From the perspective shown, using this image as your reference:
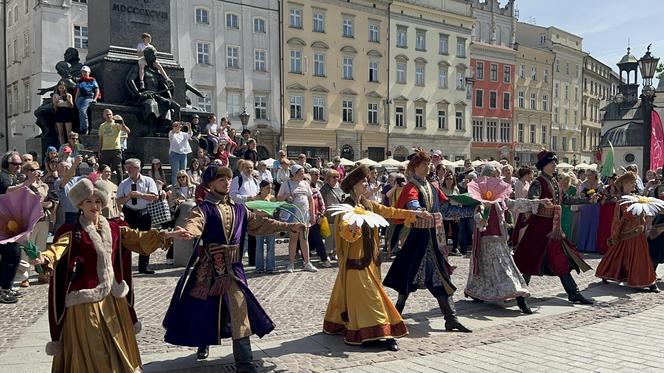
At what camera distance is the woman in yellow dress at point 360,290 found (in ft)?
18.7

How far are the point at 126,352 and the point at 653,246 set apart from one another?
8331 millimetres

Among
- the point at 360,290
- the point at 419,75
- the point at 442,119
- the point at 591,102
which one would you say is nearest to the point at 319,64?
the point at 419,75

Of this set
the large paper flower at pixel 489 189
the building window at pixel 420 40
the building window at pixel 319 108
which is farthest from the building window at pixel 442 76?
the large paper flower at pixel 489 189

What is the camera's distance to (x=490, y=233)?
7.43m

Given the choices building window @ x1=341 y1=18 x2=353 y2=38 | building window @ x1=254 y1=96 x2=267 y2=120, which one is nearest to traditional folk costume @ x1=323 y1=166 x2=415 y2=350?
building window @ x1=254 y1=96 x2=267 y2=120

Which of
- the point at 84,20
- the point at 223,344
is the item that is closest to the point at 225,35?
the point at 84,20

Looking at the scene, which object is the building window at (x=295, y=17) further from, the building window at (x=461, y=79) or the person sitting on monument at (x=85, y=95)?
the person sitting on monument at (x=85, y=95)

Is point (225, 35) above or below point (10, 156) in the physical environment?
above

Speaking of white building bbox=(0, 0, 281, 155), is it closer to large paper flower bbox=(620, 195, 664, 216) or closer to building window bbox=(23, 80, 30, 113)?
building window bbox=(23, 80, 30, 113)

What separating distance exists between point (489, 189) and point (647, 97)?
936 cm

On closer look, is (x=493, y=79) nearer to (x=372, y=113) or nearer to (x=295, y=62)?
(x=372, y=113)

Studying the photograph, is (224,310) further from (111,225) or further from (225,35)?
(225,35)

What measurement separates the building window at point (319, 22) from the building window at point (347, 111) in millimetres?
5561

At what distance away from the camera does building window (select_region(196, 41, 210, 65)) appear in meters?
38.8
